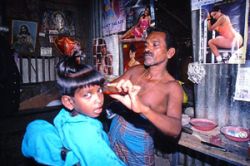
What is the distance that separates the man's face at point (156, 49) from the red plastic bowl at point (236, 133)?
4.02 ft

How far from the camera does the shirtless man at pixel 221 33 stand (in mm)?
2517

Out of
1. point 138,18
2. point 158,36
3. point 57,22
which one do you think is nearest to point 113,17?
point 138,18

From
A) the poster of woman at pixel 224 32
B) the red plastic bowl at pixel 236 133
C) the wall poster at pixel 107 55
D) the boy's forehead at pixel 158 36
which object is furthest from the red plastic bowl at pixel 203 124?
the wall poster at pixel 107 55

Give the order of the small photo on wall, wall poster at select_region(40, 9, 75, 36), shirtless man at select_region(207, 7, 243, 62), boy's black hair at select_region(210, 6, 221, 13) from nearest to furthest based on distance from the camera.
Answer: shirtless man at select_region(207, 7, 243, 62) → boy's black hair at select_region(210, 6, 221, 13) → the small photo on wall → wall poster at select_region(40, 9, 75, 36)

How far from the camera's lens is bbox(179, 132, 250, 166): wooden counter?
6.70ft

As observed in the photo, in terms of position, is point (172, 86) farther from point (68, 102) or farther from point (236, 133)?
point (68, 102)

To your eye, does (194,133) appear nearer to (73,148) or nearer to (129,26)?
(73,148)

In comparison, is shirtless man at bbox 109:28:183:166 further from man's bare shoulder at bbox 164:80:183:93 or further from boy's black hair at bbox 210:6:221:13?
boy's black hair at bbox 210:6:221:13

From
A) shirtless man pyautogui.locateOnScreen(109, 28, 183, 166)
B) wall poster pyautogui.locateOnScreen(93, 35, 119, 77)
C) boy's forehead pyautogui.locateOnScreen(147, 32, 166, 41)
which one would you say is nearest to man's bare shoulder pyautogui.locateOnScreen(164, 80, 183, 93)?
shirtless man pyautogui.locateOnScreen(109, 28, 183, 166)

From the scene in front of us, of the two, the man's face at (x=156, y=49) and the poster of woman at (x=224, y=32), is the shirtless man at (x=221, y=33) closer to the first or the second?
the poster of woman at (x=224, y=32)

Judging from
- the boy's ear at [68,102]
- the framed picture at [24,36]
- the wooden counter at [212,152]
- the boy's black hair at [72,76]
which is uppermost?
the framed picture at [24,36]

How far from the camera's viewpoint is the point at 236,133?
248 centimetres

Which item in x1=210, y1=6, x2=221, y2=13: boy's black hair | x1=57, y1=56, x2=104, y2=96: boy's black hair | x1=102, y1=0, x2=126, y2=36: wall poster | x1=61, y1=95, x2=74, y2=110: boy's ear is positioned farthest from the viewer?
x1=102, y1=0, x2=126, y2=36: wall poster

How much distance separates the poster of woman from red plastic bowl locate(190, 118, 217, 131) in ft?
2.74
